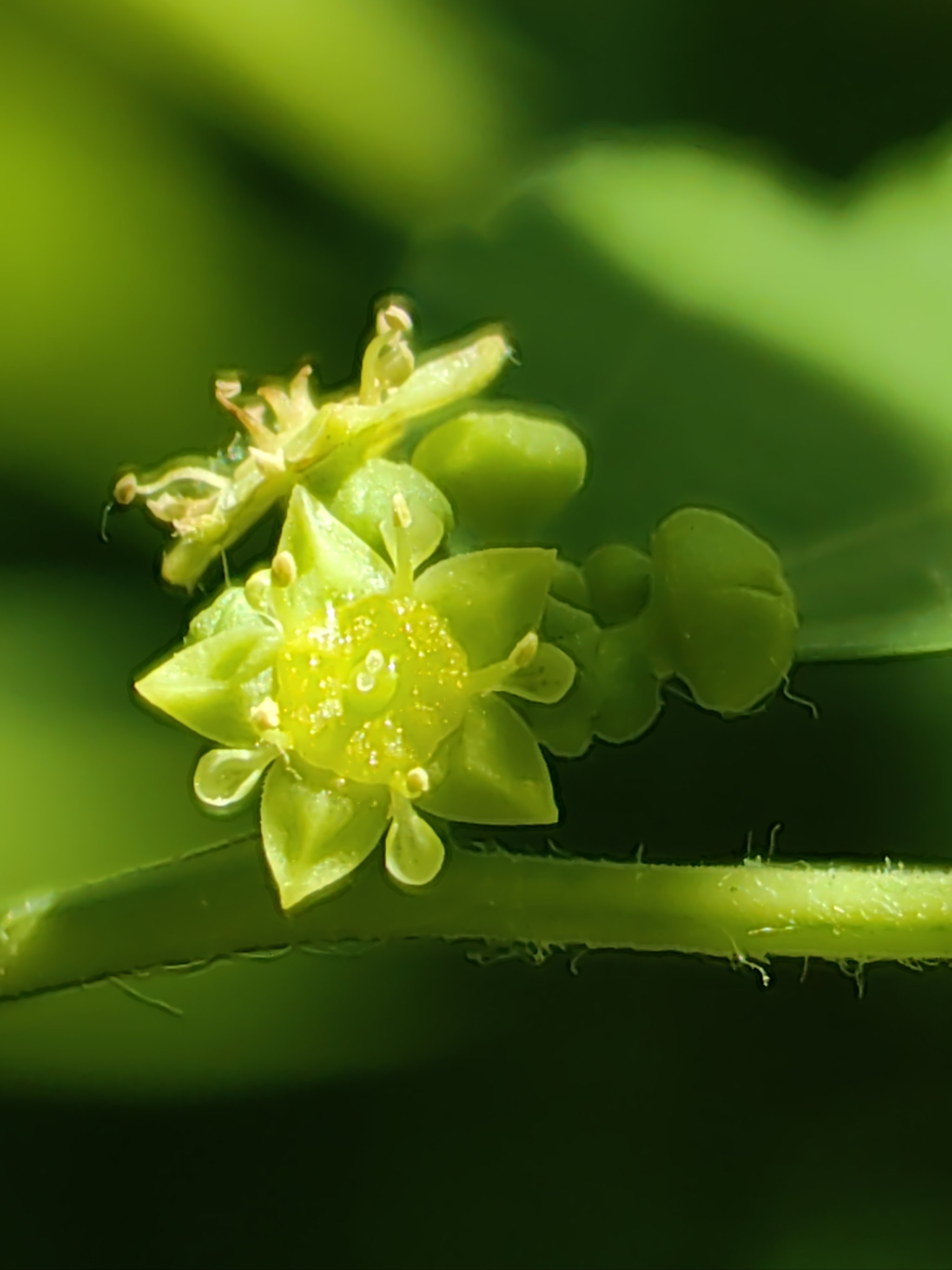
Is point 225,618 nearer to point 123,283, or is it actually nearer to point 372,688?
point 372,688

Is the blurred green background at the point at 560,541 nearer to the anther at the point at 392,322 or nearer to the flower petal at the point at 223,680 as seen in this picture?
the anther at the point at 392,322

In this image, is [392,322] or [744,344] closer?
[392,322]

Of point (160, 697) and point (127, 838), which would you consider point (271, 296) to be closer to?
point (127, 838)

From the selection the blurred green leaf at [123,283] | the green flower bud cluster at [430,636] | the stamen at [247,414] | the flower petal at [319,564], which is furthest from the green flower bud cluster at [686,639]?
the blurred green leaf at [123,283]

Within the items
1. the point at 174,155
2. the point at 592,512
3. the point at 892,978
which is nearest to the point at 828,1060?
the point at 892,978

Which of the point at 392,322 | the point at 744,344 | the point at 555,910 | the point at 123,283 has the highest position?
the point at 123,283

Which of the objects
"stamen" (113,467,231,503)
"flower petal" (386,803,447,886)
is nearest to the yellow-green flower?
"flower petal" (386,803,447,886)

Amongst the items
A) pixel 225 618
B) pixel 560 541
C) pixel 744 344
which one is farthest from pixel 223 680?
pixel 744 344
